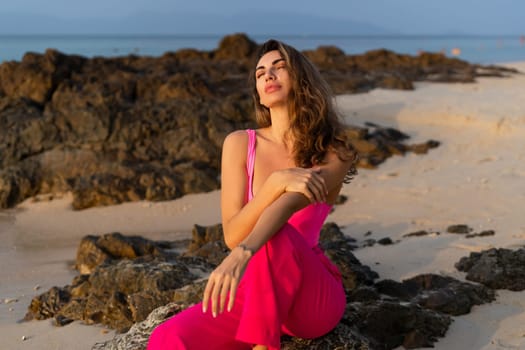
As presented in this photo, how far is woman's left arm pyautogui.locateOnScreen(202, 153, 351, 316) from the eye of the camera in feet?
8.73

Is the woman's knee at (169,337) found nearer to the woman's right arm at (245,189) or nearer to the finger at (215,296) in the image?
the finger at (215,296)

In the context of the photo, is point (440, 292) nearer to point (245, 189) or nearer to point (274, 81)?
point (245, 189)

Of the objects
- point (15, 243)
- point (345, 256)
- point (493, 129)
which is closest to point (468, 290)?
point (345, 256)

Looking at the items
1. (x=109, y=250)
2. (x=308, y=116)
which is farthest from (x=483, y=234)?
(x=109, y=250)

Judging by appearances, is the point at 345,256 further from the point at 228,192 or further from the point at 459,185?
the point at 459,185

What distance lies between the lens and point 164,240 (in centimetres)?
765

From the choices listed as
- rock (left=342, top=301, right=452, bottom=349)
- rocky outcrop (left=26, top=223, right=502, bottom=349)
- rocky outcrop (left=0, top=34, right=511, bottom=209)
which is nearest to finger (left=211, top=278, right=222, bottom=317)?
rocky outcrop (left=26, top=223, right=502, bottom=349)

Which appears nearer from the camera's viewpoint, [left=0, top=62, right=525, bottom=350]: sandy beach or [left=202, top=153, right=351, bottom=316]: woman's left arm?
[left=202, top=153, right=351, bottom=316]: woman's left arm

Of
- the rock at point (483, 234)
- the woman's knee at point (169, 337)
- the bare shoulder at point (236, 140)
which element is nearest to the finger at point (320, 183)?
the bare shoulder at point (236, 140)

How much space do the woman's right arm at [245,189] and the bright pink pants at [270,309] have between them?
26 cm

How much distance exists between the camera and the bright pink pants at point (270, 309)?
2725mm

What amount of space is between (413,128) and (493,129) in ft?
4.58

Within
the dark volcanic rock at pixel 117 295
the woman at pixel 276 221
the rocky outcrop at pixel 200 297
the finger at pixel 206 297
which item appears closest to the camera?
the finger at pixel 206 297

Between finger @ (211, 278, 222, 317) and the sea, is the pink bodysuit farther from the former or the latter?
the sea
